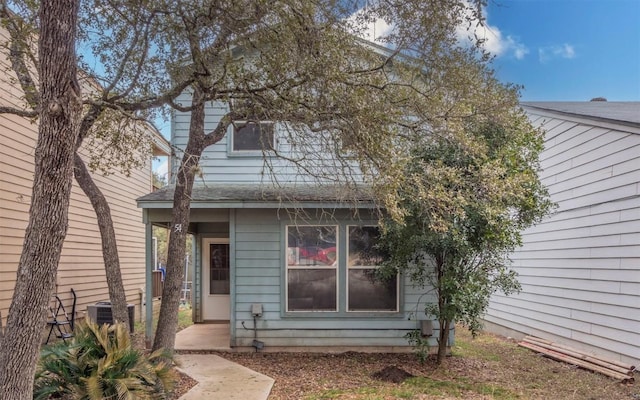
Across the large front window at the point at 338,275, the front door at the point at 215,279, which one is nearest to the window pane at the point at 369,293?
the large front window at the point at 338,275

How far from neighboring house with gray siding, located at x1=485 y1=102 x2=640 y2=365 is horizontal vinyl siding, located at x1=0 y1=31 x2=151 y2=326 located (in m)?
8.75

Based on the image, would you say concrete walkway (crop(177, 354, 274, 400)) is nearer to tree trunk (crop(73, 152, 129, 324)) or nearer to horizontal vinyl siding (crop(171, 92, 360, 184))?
tree trunk (crop(73, 152, 129, 324))

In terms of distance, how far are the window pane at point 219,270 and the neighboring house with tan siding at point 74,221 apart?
2592 millimetres

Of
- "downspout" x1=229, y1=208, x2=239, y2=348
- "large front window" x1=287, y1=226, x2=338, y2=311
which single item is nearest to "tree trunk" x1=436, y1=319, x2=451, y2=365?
"large front window" x1=287, y1=226, x2=338, y2=311

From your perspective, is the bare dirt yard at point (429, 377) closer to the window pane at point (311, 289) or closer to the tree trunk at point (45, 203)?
the window pane at point (311, 289)

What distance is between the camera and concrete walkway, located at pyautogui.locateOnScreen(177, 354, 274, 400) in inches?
205

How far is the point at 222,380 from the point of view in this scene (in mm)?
5777

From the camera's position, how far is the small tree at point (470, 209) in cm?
570

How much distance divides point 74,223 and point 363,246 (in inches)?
236

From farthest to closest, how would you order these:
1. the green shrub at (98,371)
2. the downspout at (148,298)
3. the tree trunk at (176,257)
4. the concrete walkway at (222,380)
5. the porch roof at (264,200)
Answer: the downspout at (148,298)
the porch roof at (264,200)
the tree trunk at (176,257)
the concrete walkway at (222,380)
the green shrub at (98,371)

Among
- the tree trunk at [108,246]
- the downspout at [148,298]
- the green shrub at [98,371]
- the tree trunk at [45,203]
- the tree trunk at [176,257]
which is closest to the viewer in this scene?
the tree trunk at [45,203]

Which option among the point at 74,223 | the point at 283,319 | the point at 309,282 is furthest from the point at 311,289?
the point at 74,223

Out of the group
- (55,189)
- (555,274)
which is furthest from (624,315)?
(55,189)

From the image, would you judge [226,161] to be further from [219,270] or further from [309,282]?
[219,270]
